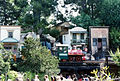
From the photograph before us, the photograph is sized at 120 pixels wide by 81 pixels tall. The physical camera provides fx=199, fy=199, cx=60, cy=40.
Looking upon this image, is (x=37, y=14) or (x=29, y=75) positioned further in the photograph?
(x=37, y=14)

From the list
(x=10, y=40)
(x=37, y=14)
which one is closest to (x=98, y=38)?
(x=37, y=14)

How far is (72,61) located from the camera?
28.2 metres

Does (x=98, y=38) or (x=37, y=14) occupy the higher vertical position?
(x=37, y=14)

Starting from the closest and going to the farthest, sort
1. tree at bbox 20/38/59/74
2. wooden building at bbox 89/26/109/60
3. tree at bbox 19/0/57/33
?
tree at bbox 20/38/59/74 < wooden building at bbox 89/26/109/60 < tree at bbox 19/0/57/33

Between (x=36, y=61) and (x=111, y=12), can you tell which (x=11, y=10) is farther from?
(x=36, y=61)

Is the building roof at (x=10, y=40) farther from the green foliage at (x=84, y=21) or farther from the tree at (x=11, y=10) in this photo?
the green foliage at (x=84, y=21)

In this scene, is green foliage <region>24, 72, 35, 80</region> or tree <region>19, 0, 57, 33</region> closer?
green foliage <region>24, 72, 35, 80</region>

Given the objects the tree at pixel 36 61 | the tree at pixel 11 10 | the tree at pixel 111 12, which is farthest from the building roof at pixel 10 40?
the tree at pixel 111 12

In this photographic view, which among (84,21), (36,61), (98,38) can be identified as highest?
(84,21)

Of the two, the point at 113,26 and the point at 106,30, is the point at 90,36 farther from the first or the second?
the point at 113,26

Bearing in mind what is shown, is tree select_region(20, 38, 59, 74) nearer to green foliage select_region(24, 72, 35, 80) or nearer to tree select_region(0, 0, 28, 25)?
green foliage select_region(24, 72, 35, 80)

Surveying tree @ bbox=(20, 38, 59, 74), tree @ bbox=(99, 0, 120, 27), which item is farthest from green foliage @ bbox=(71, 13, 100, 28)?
tree @ bbox=(20, 38, 59, 74)

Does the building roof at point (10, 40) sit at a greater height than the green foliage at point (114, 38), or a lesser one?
greater

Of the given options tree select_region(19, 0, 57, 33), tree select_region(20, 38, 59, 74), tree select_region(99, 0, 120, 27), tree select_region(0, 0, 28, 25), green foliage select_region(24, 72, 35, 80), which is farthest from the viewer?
tree select_region(0, 0, 28, 25)
